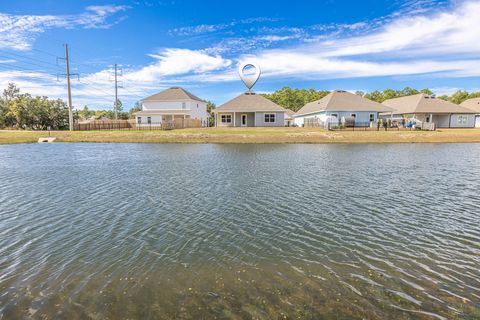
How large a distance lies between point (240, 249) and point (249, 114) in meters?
48.2

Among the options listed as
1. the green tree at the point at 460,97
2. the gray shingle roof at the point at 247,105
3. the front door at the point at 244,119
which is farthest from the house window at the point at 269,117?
the green tree at the point at 460,97

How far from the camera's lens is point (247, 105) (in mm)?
54625

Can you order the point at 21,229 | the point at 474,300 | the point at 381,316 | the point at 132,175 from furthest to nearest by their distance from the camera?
1. the point at 132,175
2. the point at 21,229
3. the point at 474,300
4. the point at 381,316

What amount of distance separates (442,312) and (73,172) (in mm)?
19495

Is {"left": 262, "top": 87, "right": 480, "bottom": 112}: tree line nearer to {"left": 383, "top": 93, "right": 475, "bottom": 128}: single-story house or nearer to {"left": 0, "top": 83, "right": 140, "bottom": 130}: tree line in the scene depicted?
{"left": 383, "top": 93, "right": 475, "bottom": 128}: single-story house

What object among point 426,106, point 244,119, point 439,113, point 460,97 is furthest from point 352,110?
point 460,97

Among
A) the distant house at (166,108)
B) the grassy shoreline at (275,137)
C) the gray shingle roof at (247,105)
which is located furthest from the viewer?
the distant house at (166,108)

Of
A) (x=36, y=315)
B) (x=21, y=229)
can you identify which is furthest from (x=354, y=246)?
(x=21, y=229)

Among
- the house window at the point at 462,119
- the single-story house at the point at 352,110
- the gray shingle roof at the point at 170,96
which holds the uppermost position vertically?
the gray shingle roof at the point at 170,96

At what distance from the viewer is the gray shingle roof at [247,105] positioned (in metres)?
53.6

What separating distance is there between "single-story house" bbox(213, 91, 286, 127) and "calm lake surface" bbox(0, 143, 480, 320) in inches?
1518

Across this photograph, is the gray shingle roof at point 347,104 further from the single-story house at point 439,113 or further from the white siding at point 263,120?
the white siding at point 263,120

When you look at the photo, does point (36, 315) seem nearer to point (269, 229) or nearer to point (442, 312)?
point (269, 229)

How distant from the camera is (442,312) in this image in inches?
211
